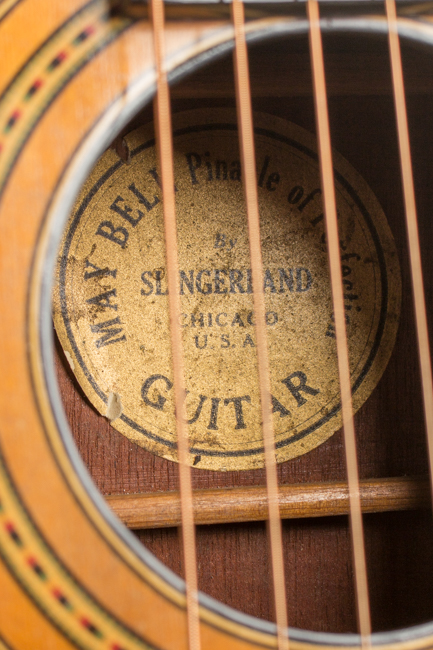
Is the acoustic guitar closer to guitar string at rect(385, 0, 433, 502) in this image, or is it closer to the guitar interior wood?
the guitar interior wood

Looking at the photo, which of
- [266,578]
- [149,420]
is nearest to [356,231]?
[149,420]

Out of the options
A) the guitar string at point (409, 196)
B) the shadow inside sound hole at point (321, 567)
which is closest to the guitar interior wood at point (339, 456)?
the shadow inside sound hole at point (321, 567)

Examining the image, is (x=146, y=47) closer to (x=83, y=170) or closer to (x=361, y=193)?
(x=83, y=170)

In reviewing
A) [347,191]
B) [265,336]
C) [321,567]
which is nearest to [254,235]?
[265,336]

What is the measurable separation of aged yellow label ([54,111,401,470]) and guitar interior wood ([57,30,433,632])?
0.8 inches

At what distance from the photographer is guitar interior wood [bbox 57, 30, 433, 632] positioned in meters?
0.69

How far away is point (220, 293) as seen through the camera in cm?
71

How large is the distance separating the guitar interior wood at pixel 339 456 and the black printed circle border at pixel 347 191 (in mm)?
23

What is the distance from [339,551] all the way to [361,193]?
46cm

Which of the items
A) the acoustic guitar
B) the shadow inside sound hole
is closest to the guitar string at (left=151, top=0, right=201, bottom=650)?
the acoustic guitar

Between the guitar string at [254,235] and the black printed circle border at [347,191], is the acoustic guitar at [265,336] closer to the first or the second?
the black printed circle border at [347,191]

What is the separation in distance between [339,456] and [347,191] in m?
0.34

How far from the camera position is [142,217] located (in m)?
0.70

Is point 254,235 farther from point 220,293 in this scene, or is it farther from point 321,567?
point 321,567
